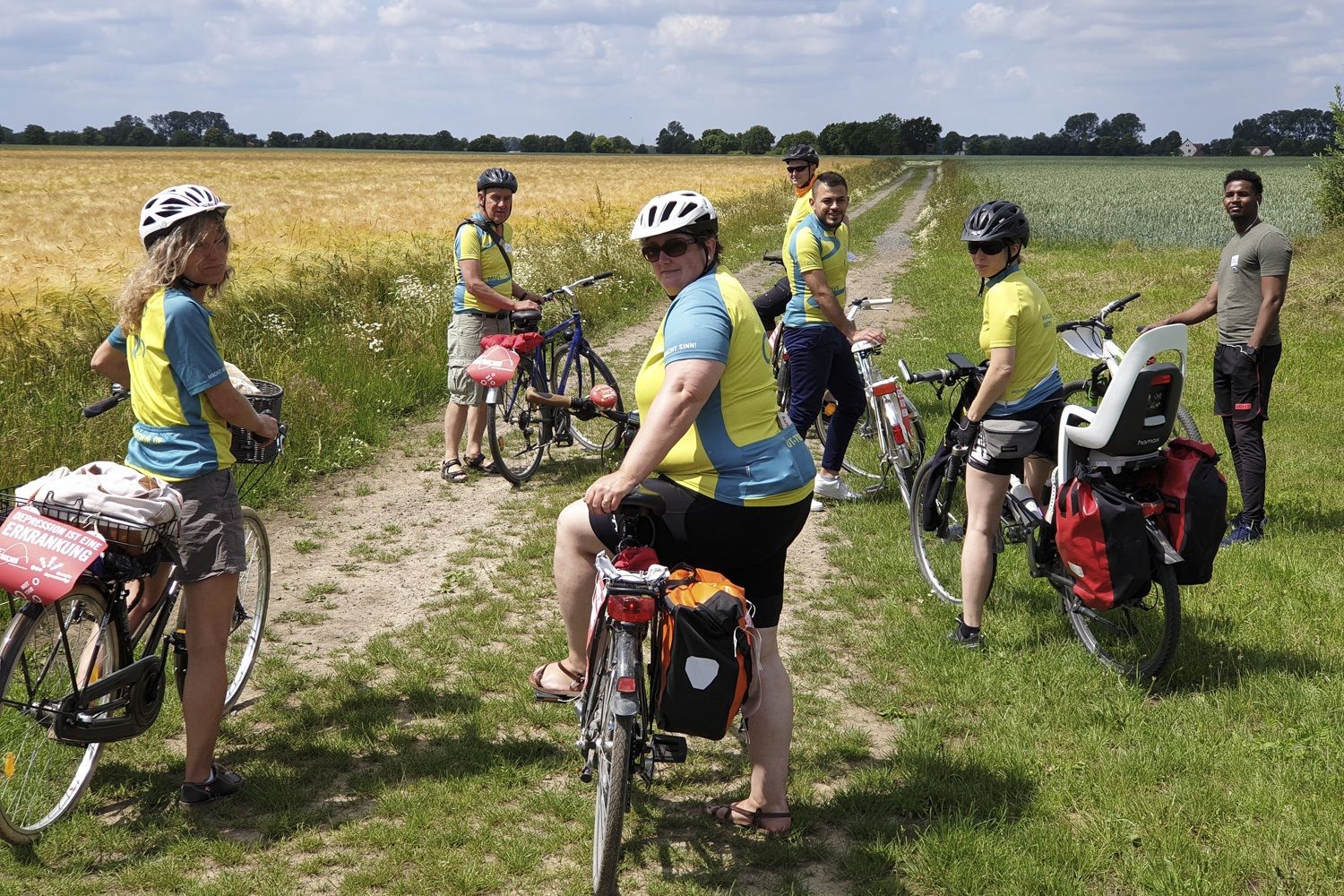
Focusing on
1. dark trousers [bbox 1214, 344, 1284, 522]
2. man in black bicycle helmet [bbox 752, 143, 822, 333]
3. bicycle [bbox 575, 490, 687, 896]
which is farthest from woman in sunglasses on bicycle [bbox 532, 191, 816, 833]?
man in black bicycle helmet [bbox 752, 143, 822, 333]

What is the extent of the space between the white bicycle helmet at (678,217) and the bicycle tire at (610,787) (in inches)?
50.5

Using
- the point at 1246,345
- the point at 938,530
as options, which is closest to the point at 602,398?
the point at 938,530

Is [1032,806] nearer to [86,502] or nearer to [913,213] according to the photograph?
[86,502]

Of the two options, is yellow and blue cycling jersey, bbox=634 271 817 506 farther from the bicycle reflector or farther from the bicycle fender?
the bicycle fender

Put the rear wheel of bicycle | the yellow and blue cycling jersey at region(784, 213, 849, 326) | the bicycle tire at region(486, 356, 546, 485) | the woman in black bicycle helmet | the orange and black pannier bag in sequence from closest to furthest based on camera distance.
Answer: the orange and black pannier bag, the woman in black bicycle helmet, the rear wheel of bicycle, the yellow and blue cycling jersey at region(784, 213, 849, 326), the bicycle tire at region(486, 356, 546, 485)

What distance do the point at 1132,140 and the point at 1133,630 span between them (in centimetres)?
18410

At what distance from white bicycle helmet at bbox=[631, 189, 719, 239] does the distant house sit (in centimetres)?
17995

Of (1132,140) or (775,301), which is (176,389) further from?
(1132,140)

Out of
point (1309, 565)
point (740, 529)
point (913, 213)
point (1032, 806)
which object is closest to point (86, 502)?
point (740, 529)

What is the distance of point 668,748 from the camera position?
3.49 m

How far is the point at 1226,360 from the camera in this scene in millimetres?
7129

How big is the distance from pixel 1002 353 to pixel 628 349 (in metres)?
9.17

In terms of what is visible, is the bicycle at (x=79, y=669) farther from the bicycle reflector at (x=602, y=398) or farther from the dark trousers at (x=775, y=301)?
the dark trousers at (x=775, y=301)

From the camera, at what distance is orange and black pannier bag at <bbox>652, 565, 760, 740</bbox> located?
318cm
